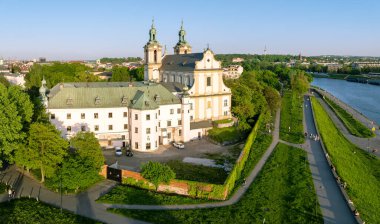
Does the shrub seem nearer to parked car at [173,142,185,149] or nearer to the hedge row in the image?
the hedge row

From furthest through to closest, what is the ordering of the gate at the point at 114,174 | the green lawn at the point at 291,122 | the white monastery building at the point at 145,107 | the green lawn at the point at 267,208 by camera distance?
the green lawn at the point at 291,122 < the white monastery building at the point at 145,107 < the gate at the point at 114,174 < the green lawn at the point at 267,208

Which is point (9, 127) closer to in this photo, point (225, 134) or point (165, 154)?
point (165, 154)

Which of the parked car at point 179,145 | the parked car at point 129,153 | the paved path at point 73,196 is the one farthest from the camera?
the parked car at point 179,145

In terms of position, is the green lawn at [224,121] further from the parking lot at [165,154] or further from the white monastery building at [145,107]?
the parking lot at [165,154]

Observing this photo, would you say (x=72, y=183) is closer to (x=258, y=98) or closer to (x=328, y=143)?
(x=328, y=143)

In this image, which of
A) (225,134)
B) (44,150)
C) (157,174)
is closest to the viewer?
(157,174)

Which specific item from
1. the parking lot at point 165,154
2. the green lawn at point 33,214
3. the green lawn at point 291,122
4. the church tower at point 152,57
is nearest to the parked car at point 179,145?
the parking lot at point 165,154

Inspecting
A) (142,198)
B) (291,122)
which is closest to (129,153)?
(142,198)
